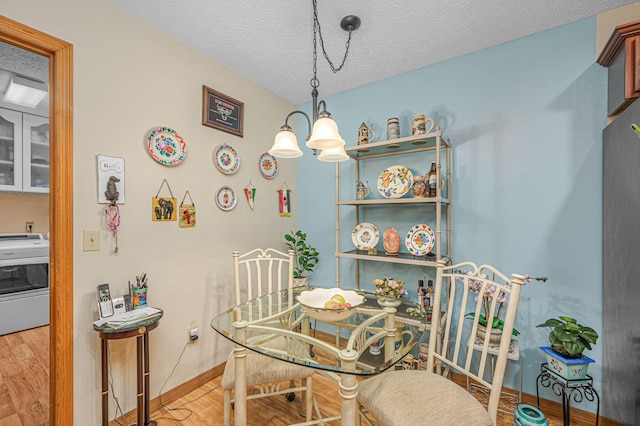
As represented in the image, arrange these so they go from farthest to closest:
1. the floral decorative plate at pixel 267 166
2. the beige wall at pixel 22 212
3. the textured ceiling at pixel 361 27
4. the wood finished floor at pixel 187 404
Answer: the beige wall at pixel 22 212 → the floral decorative plate at pixel 267 166 → the wood finished floor at pixel 187 404 → the textured ceiling at pixel 361 27

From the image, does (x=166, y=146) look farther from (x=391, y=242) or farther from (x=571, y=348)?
(x=571, y=348)

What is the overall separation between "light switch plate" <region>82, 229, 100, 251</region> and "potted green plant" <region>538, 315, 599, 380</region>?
2.71 meters

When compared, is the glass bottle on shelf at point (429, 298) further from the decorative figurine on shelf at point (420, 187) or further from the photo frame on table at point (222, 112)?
the photo frame on table at point (222, 112)

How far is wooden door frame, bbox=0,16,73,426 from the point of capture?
142 centimetres

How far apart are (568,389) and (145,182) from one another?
300 centimetres

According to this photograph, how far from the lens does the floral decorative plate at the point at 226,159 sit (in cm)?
225

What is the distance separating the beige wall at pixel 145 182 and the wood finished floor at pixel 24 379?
67cm

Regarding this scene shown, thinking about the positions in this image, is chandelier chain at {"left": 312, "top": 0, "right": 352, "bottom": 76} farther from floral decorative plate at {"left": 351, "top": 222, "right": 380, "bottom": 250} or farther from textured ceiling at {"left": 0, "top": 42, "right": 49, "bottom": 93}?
textured ceiling at {"left": 0, "top": 42, "right": 49, "bottom": 93}

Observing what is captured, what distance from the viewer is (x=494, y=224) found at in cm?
203

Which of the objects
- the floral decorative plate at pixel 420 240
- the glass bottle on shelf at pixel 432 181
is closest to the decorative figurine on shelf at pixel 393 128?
the glass bottle on shelf at pixel 432 181

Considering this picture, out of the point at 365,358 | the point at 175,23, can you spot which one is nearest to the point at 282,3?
the point at 175,23

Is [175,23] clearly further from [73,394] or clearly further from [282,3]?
[73,394]

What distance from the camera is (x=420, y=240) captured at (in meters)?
2.22

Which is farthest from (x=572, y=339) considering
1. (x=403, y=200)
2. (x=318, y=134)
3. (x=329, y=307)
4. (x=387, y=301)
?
(x=318, y=134)
